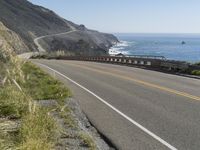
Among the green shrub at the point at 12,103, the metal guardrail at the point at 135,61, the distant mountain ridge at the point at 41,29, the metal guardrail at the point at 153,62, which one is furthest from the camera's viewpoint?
the distant mountain ridge at the point at 41,29

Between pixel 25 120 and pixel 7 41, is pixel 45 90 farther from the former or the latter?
pixel 7 41

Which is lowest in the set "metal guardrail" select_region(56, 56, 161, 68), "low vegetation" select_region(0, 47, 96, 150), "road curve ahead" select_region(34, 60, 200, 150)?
"metal guardrail" select_region(56, 56, 161, 68)

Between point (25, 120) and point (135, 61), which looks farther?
point (135, 61)

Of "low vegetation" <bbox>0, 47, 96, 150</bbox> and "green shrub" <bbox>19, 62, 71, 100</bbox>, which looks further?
"green shrub" <bbox>19, 62, 71, 100</bbox>

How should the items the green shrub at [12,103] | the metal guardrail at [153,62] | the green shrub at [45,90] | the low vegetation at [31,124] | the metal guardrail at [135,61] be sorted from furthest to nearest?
the metal guardrail at [135,61] → the metal guardrail at [153,62] → the green shrub at [45,90] → the green shrub at [12,103] → the low vegetation at [31,124]

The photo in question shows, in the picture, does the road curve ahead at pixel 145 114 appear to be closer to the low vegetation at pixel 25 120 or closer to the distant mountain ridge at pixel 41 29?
the low vegetation at pixel 25 120

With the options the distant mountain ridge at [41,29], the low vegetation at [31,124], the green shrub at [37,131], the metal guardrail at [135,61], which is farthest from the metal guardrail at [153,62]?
the distant mountain ridge at [41,29]

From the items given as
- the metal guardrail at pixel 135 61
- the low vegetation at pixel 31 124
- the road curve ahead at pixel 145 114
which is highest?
the low vegetation at pixel 31 124

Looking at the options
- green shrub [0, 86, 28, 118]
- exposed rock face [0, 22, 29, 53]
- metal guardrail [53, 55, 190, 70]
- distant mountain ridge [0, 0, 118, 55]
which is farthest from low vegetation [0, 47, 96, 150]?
distant mountain ridge [0, 0, 118, 55]

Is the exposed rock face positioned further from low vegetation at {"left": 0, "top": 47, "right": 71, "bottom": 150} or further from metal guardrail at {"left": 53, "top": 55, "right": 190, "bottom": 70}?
metal guardrail at {"left": 53, "top": 55, "right": 190, "bottom": 70}

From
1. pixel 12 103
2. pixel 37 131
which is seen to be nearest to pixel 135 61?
pixel 12 103

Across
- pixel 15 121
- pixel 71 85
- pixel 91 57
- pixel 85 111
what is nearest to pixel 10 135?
pixel 15 121

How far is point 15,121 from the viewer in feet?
31.6

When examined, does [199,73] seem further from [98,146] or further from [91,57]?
[91,57]
